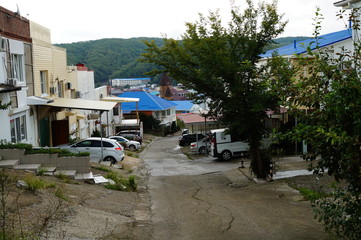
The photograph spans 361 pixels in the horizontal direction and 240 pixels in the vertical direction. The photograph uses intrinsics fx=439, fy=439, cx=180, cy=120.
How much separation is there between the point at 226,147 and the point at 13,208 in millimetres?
19627

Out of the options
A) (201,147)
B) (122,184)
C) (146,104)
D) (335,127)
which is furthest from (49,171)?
(146,104)

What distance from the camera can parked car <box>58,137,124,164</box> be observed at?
23266 mm

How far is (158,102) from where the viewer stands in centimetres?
7056

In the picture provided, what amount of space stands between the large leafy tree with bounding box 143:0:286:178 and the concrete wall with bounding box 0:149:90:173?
5.16 meters

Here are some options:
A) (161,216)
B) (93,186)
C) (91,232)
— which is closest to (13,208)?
(91,232)

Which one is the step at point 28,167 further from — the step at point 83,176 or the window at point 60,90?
the window at point 60,90

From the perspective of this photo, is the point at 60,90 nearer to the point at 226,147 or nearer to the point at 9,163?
the point at 226,147

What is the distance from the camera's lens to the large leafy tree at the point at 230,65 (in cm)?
1777

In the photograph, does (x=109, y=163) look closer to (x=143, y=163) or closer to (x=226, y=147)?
(x=143, y=163)

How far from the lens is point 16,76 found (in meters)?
19.2

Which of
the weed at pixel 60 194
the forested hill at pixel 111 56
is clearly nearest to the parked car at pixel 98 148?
the weed at pixel 60 194

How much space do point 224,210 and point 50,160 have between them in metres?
7.27

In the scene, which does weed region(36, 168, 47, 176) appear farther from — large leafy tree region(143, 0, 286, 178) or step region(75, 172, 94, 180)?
large leafy tree region(143, 0, 286, 178)

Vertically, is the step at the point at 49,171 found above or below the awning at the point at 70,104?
below
